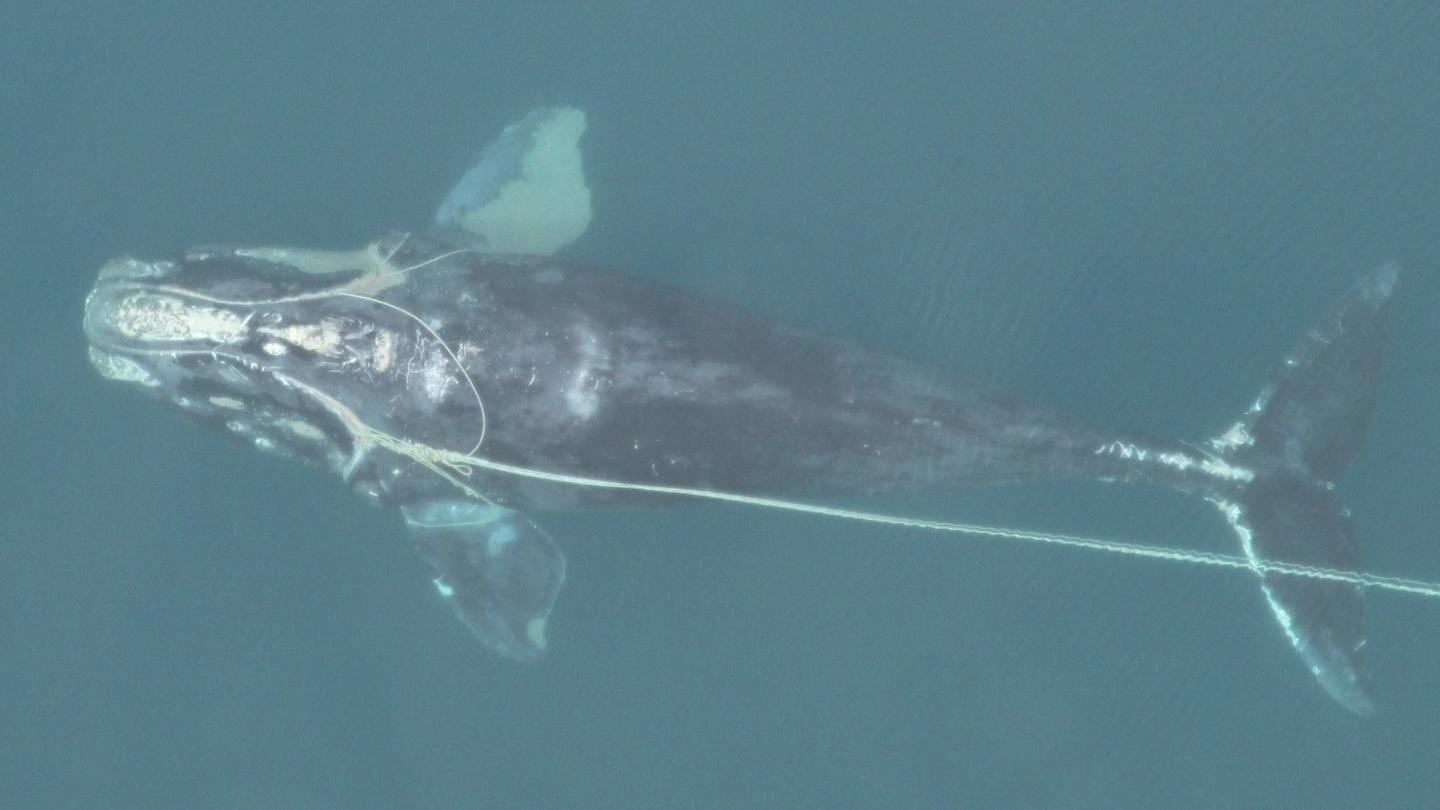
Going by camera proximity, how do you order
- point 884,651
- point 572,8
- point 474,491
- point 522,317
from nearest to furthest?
1. point 522,317
2. point 474,491
3. point 884,651
4. point 572,8

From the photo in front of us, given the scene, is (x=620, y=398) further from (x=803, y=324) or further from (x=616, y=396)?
(x=803, y=324)

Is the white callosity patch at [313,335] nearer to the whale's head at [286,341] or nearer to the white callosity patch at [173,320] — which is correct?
the whale's head at [286,341]

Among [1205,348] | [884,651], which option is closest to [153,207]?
[884,651]

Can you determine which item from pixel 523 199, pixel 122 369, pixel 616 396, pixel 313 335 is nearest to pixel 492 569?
pixel 616 396

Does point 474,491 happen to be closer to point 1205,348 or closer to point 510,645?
point 510,645

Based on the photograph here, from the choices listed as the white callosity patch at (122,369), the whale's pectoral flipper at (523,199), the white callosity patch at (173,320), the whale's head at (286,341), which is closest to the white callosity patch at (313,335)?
the whale's head at (286,341)

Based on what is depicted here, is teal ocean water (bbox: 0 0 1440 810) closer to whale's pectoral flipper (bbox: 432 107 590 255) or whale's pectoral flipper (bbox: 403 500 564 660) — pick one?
whale's pectoral flipper (bbox: 432 107 590 255)

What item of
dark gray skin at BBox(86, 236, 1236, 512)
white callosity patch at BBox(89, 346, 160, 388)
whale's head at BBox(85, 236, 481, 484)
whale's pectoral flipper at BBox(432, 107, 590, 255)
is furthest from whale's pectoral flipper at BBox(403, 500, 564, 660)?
whale's pectoral flipper at BBox(432, 107, 590, 255)
